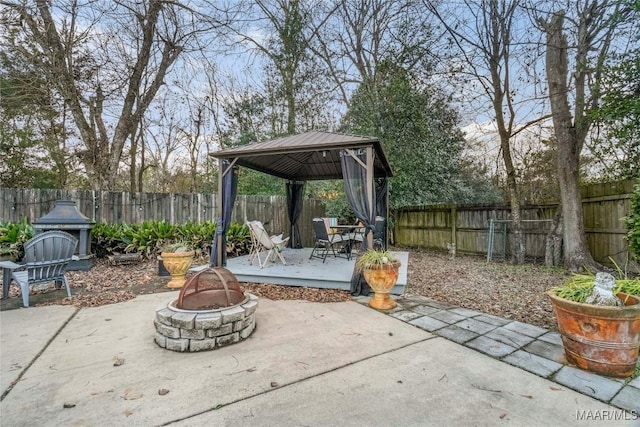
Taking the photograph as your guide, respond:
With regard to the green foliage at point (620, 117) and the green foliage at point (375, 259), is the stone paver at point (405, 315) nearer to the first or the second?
the green foliage at point (375, 259)

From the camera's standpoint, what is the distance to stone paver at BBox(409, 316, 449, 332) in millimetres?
3022

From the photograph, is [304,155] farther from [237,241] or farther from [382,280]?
[382,280]

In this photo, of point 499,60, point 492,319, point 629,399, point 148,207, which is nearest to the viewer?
point 629,399

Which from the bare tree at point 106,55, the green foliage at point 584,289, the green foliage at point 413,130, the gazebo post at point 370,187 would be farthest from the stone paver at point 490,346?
the bare tree at point 106,55

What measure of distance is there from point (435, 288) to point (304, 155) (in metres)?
3.57

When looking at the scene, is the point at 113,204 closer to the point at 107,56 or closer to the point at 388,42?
the point at 107,56

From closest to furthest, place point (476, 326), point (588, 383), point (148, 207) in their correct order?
point (588, 383)
point (476, 326)
point (148, 207)

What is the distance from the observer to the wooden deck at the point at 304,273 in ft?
14.6

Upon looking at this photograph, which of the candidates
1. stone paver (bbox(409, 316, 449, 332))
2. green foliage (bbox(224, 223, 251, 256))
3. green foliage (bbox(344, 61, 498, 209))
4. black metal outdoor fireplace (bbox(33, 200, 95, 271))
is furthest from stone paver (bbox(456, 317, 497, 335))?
black metal outdoor fireplace (bbox(33, 200, 95, 271))

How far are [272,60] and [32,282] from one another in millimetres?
8659

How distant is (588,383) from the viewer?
2020 mm

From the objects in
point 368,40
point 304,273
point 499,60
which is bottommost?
point 304,273

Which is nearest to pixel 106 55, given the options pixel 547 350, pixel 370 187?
pixel 370 187

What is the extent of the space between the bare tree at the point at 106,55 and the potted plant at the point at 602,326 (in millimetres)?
8470
